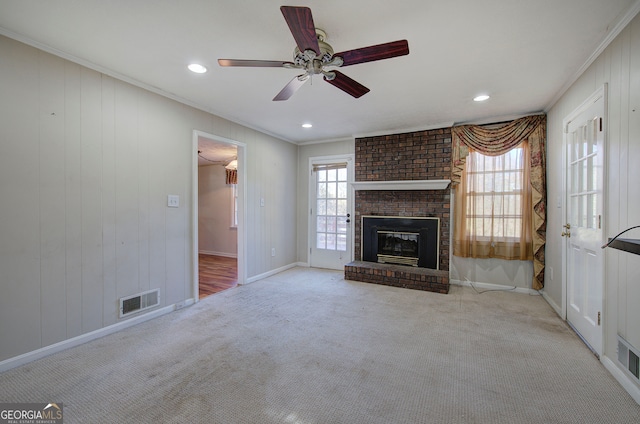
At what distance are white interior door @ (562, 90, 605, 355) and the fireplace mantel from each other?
145 centimetres

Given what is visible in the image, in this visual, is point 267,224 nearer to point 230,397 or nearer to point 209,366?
point 209,366

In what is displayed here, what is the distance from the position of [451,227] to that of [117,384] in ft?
13.7

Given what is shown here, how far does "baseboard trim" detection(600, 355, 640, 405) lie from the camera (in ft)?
5.67

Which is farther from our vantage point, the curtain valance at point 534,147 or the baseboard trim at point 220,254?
the baseboard trim at point 220,254

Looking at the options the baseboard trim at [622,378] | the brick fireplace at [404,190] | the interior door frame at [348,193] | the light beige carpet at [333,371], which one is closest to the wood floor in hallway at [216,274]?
the light beige carpet at [333,371]

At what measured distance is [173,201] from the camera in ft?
10.6

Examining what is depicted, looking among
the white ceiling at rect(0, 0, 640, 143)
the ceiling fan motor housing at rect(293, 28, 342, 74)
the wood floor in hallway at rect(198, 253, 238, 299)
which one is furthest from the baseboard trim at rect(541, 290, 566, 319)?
the wood floor in hallway at rect(198, 253, 238, 299)

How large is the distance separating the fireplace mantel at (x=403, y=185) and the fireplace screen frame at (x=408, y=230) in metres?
0.47

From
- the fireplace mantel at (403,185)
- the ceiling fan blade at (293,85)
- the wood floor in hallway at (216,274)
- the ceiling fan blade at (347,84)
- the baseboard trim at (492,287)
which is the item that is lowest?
the wood floor in hallway at (216,274)

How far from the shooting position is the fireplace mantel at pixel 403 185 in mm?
4125

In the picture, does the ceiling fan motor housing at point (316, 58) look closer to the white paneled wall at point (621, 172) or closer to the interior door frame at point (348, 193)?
the white paneled wall at point (621, 172)

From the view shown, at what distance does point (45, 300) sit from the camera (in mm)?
2250

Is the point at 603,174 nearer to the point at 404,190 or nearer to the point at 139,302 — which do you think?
the point at 404,190

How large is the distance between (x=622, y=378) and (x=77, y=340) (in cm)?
409
